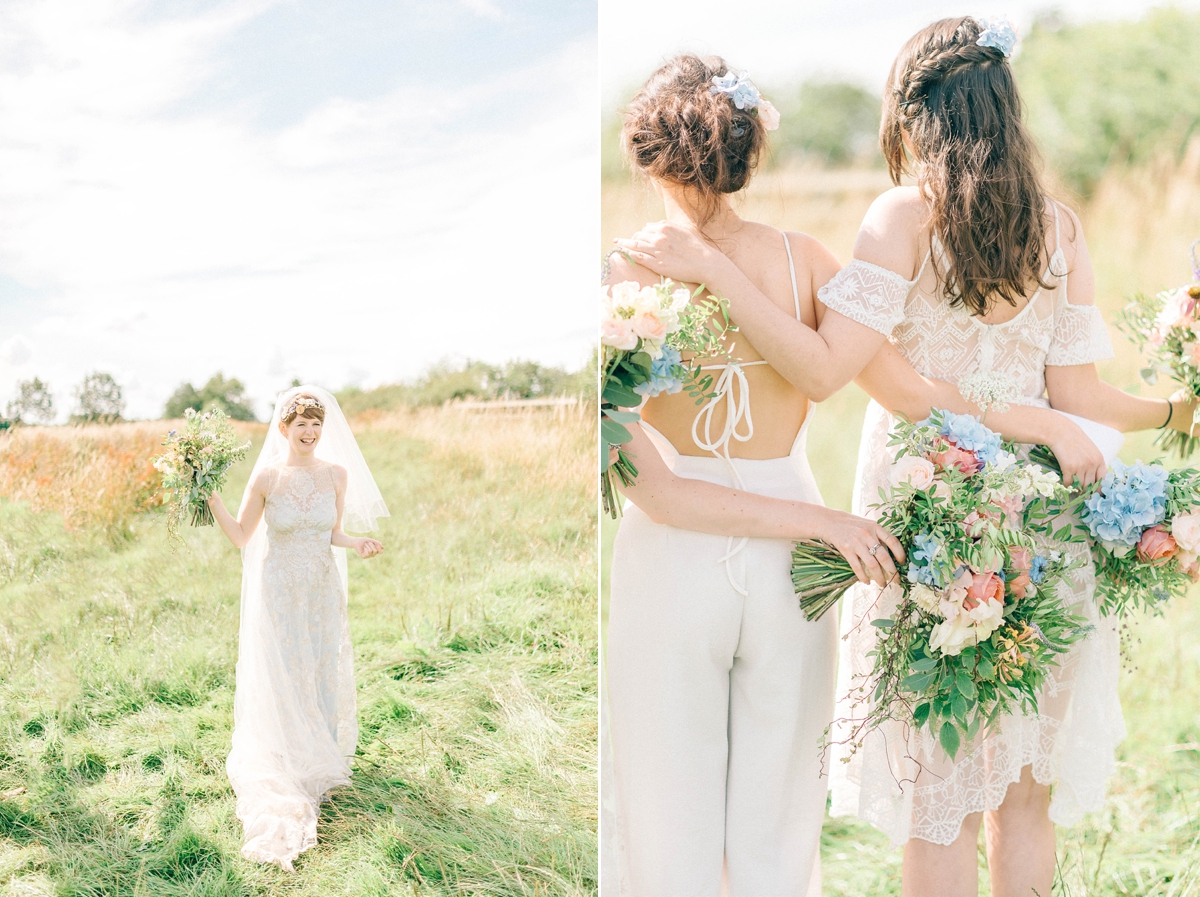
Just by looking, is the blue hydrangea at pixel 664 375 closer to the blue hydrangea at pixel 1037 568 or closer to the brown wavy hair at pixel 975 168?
the brown wavy hair at pixel 975 168

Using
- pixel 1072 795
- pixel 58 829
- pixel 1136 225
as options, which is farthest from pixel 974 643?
pixel 1136 225

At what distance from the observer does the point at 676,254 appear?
197 centimetres

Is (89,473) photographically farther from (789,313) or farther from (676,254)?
(789,313)

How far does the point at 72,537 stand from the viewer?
8.24ft

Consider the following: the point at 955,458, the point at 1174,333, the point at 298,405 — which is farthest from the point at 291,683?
the point at 1174,333

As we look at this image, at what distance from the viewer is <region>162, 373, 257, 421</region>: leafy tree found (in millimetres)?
2557

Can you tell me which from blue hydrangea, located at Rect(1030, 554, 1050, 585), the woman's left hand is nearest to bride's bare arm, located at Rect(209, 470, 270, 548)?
the woman's left hand

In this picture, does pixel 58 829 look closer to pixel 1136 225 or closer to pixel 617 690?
pixel 617 690

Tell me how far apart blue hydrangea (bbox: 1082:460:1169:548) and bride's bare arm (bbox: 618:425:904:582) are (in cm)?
51

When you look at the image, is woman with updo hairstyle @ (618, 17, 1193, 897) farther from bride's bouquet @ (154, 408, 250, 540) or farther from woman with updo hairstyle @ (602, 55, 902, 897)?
bride's bouquet @ (154, 408, 250, 540)

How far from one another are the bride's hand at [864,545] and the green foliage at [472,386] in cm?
179

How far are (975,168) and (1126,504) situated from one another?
84 cm

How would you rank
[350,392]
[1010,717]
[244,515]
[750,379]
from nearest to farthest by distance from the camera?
[750,379] < [1010,717] < [244,515] < [350,392]

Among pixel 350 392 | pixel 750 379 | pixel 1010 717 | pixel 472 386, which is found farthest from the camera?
pixel 472 386
